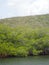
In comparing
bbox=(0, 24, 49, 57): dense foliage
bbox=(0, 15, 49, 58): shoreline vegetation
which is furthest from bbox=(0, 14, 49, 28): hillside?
bbox=(0, 24, 49, 57): dense foliage

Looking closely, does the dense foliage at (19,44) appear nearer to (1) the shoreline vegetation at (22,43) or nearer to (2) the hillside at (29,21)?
(1) the shoreline vegetation at (22,43)

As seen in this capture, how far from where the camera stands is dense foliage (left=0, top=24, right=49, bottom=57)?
64312mm


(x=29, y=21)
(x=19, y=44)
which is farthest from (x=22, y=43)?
(x=29, y=21)

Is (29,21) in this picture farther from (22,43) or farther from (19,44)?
(19,44)

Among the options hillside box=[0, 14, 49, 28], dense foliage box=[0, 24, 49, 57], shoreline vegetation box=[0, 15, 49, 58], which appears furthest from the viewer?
hillside box=[0, 14, 49, 28]

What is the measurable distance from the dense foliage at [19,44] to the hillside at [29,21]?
54919 millimetres

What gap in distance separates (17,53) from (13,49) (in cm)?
153

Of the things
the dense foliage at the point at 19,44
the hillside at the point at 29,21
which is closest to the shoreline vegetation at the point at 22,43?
the dense foliage at the point at 19,44

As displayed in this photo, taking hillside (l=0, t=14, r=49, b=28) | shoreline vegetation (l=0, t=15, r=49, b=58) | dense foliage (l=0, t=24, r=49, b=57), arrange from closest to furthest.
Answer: dense foliage (l=0, t=24, r=49, b=57) < shoreline vegetation (l=0, t=15, r=49, b=58) < hillside (l=0, t=14, r=49, b=28)

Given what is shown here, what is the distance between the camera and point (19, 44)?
68688mm

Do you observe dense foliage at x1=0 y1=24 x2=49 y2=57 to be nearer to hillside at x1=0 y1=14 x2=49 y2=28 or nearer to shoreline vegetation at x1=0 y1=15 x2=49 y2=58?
shoreline vegetation at x1=0 y1=15 x2=49 y2=58

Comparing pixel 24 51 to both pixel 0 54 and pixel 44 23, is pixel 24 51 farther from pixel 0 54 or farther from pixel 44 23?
pixel 44 23

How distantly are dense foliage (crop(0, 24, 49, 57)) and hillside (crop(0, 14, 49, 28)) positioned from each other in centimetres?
5492

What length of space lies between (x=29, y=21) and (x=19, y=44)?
66.1m
